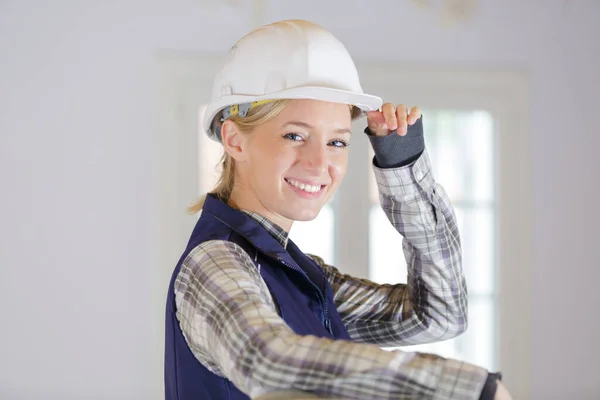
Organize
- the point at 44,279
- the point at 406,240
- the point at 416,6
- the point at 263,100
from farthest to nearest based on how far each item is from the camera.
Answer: the point at 416,6 → the point at 44,279 → the point at 406,240 → the point at 263,100

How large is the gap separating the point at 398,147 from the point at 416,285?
353 millimetres

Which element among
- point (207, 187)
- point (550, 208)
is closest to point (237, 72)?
point (207, 187)

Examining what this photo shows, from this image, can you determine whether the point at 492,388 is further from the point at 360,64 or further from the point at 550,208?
the point at 550,208

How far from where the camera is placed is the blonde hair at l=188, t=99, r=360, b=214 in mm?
1359

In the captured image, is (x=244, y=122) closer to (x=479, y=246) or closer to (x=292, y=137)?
(x=292, y=137)

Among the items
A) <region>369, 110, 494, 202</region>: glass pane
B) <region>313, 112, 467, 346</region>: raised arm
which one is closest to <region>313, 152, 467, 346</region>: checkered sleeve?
<region>313, 112, 467, 346</region>: raised arm

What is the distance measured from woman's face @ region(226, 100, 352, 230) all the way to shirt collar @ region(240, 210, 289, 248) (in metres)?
0.01

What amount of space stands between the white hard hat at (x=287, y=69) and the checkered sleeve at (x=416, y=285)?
0.79 feet

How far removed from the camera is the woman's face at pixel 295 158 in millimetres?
1352

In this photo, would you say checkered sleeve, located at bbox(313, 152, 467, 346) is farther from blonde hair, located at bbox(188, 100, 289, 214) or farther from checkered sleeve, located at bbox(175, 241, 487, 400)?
checkered sleeve, located at bbox(175, 241, 487, 400)

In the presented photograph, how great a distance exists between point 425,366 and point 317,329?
1.43ft

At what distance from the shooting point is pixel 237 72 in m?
1.35

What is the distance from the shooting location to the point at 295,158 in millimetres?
1359

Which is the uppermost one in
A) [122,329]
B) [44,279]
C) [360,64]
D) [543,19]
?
[543,19]
